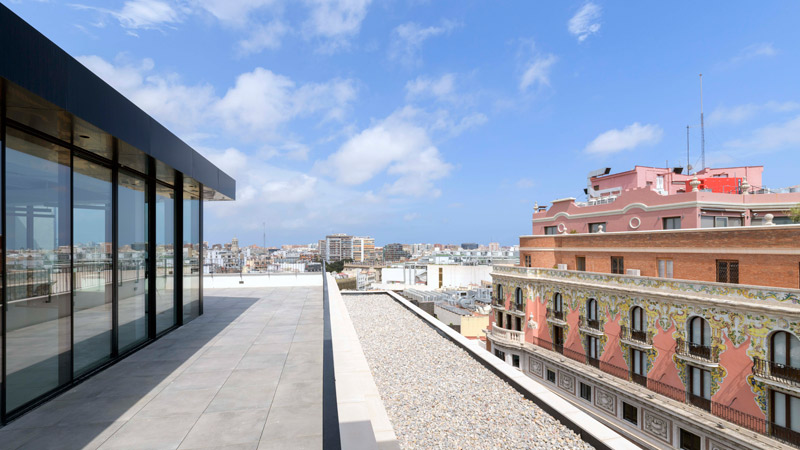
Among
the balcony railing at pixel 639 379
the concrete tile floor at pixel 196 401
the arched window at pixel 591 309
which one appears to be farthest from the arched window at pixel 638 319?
the concrete tile floor at pixel 196 401

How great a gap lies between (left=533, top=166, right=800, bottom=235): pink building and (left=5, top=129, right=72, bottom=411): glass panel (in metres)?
23.1

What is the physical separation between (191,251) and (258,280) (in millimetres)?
8450

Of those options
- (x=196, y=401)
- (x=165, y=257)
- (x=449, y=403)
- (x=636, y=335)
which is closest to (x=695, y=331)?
(x=636, y=335)

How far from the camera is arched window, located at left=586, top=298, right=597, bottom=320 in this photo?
1898cm

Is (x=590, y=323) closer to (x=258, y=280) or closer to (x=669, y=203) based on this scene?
(x=669, y=203)

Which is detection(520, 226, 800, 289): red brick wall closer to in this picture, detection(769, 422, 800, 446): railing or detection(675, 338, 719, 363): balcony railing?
detection(675, 338, 719, 363): balcony railing

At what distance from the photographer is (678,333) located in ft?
48.4

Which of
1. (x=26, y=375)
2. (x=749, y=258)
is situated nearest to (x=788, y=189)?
(x=749, y=258)

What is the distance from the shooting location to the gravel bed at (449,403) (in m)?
4.71

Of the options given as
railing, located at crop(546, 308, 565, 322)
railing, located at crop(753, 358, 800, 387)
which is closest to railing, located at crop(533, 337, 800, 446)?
railing, located at crop(753, 358, 800, 387)

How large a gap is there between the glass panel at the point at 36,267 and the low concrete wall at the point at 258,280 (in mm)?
12816

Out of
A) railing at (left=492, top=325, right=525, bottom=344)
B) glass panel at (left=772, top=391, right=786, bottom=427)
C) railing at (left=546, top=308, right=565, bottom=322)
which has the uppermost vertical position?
railing at (left=546, top=308, right=565, bottom=322)

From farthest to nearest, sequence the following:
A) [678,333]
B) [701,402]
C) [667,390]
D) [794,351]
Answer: [667,390], [678,333], [701,402], [794,351]

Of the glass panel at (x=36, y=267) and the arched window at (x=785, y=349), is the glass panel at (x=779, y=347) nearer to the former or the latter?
the arched window at (x=785, y=349)
